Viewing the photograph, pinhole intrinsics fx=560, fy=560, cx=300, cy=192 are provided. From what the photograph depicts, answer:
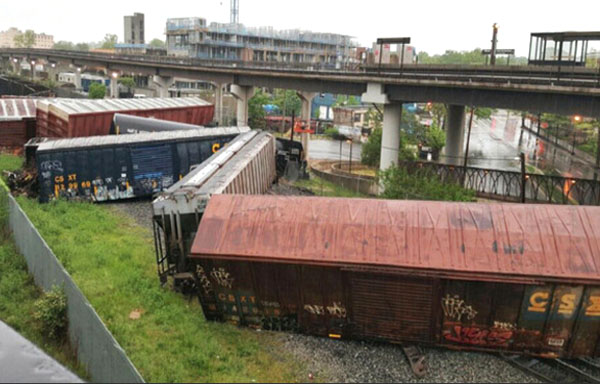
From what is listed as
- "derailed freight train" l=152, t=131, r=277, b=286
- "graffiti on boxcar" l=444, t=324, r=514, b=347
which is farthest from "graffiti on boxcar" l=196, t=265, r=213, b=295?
"graffiti on boxcar" l=444, t=324, r=514, b=347

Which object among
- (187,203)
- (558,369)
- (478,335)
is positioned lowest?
(558,369)

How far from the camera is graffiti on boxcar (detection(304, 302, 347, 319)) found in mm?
11391

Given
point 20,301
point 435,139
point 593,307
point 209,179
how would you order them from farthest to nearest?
point 435,139, point 209,179, point 20,301, point 593,307

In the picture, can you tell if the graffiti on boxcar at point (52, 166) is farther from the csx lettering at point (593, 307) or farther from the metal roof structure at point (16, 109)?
the csx lettering at point (593, 307)

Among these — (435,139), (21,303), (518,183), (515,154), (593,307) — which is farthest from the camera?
(515,154)

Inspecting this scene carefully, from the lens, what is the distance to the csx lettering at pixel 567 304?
10.4 m

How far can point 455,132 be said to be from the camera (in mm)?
44125

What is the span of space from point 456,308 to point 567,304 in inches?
79.0

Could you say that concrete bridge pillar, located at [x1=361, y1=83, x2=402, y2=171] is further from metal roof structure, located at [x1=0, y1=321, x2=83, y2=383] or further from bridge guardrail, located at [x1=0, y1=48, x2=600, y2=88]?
metal roof structure, located at [x1=0, y1=321, x2=83, y2=383]

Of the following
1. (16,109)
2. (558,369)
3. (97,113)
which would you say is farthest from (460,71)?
(558,369)

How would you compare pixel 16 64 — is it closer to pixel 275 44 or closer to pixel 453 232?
pixel 275 44

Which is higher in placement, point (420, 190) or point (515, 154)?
point (420, 190)

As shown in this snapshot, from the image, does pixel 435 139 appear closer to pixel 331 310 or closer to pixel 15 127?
pixel 15 127

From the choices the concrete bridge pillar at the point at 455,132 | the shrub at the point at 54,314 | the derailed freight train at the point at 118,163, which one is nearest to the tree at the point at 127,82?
the concrete bridge pillar at the point at 455,132
